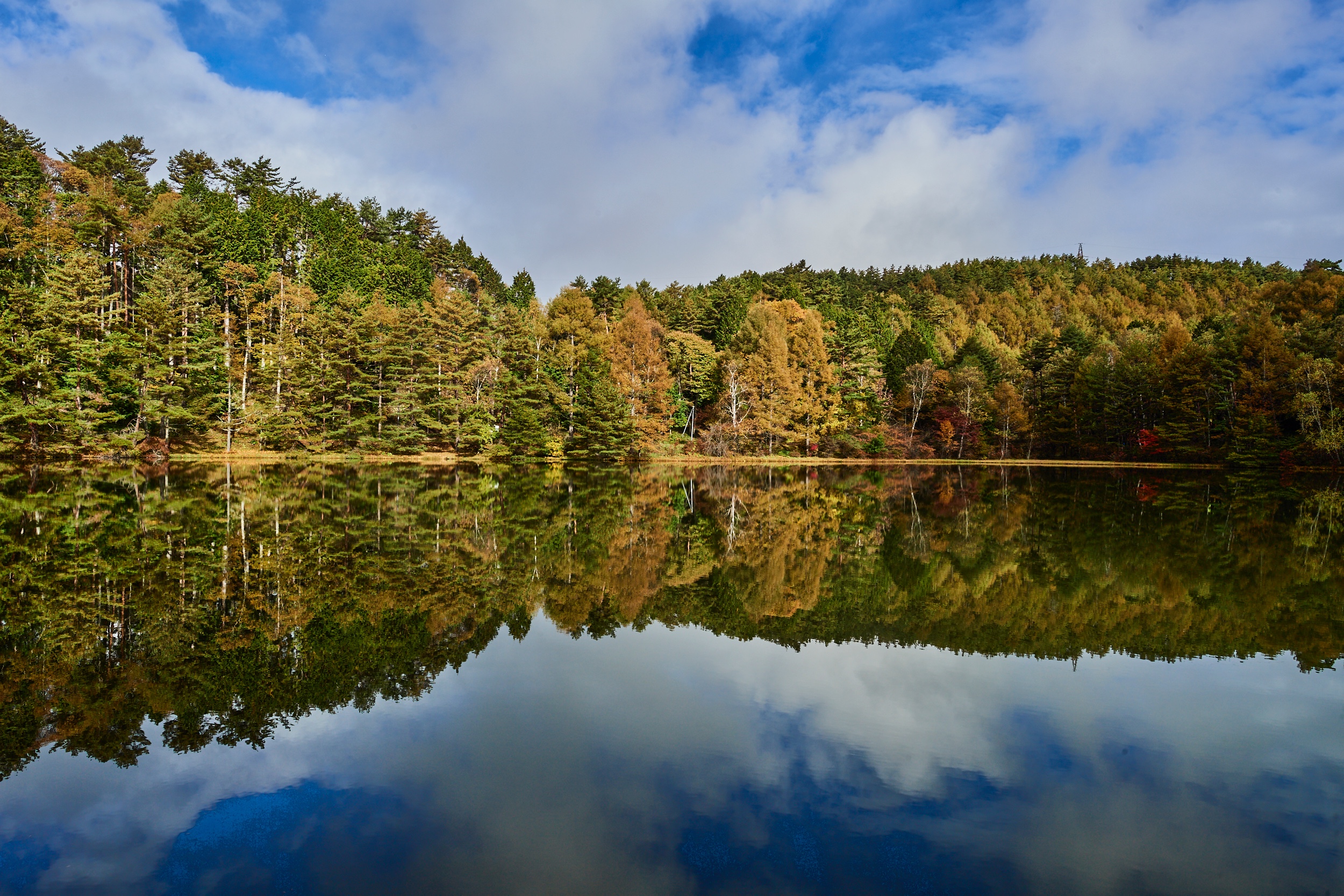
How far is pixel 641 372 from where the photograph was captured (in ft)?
145

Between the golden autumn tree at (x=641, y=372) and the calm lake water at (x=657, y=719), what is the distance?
31619mm

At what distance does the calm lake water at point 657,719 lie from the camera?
144 inches

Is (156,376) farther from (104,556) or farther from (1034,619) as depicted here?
(1034,619)

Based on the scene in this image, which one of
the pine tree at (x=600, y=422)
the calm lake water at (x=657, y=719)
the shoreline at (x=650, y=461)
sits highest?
the pine tree at (x=600, y=422)

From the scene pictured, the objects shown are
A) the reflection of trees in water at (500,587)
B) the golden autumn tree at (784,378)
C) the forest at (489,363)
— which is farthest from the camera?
the golden autumn tree at (784,378)

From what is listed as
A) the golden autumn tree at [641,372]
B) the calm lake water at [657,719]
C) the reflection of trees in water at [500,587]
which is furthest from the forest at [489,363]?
the calm lake water at [657,719]

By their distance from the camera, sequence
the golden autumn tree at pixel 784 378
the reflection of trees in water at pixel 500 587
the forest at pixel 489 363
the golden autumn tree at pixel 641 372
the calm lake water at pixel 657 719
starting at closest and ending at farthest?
the calm lake water at pixel 657 719, the reflection of trees in water at pixel 500 587, the forest at pixel 489 363, the golden autumn tree at pixel 641 372, the golden autumn tree at pixel 784 378

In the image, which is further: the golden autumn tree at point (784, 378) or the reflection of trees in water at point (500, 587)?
the golden autumn tree at point (784, 378)

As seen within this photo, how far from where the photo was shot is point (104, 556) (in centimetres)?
1016

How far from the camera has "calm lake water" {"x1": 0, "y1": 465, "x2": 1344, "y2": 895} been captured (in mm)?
3654

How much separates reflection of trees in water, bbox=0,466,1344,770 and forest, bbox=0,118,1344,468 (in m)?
16.8

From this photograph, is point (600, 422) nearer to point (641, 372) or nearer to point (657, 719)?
point (641, 372)

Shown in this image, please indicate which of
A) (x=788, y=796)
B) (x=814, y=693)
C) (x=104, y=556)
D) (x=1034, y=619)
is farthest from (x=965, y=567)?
(x=104, y=556)

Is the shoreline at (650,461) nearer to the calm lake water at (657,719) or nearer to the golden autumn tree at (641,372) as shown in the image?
the golden autumn tree at (641,372)
